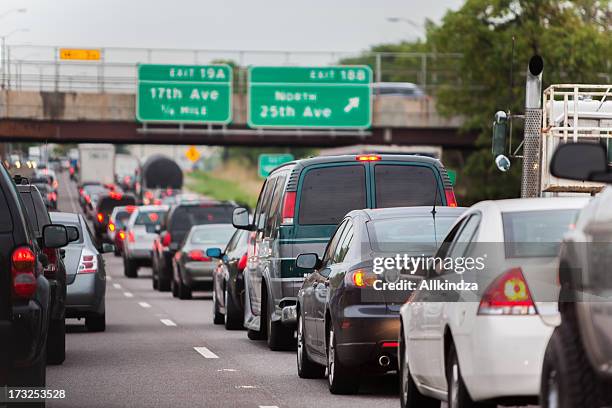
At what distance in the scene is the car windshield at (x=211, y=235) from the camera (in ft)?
104

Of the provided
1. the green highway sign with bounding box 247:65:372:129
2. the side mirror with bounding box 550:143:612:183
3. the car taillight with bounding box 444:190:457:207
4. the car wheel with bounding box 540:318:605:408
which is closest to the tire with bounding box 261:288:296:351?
the car taillight with bounding box 444:190:457:207

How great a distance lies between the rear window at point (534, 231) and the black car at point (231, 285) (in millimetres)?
11798

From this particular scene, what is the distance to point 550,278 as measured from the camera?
9.12 meters

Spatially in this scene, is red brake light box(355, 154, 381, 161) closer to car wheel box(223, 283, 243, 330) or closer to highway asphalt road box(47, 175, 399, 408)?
highway asphalt road box(47, 175, 399, 408)

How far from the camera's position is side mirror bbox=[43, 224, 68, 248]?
41.4ft

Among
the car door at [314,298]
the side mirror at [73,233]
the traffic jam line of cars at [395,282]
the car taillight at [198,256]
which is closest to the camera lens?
the traffic jam line of cars at [395,282]

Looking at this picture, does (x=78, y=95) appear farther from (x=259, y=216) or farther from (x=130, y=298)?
(x=259, y=216)

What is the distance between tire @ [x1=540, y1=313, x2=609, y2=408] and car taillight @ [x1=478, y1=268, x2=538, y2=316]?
1082 millimetres

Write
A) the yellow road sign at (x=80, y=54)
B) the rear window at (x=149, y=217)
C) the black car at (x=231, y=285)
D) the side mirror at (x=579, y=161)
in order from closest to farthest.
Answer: the side mirror at (x=579, y=161)
the black car at (x=231, y=285)
the rear window at (x=149, y=217)
the yellow road sign at (x=80, y=54)

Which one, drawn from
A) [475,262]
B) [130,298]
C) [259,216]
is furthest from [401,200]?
[130,298]

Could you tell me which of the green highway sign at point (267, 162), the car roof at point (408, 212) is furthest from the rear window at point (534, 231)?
the green highway sign at point (267, 162)

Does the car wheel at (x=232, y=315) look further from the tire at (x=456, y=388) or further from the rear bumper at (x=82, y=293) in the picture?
the tire at (x=456, y=388)

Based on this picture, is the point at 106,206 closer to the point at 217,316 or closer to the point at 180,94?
the point at 180,94

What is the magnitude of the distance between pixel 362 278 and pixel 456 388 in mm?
3455
